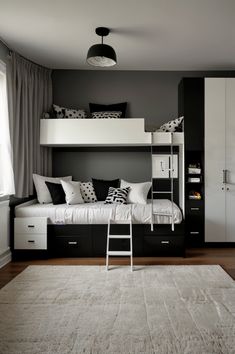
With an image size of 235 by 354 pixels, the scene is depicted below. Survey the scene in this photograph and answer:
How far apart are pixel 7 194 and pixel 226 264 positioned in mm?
2905

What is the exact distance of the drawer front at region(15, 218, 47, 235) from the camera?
369 centimetres

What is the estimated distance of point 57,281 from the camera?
2.95 metres

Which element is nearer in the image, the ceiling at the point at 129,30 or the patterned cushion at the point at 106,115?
the ceiling at the point at 129,30

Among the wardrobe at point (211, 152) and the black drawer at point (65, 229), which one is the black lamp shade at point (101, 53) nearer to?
the wardrobe at point (211, 152)

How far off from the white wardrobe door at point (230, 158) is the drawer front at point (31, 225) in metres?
2.68

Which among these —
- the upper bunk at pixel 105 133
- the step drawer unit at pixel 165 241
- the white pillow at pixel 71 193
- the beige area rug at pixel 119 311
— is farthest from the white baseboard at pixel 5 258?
the step drawer unit at pixel 165 241

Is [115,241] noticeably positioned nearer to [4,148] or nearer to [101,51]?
[4,148]

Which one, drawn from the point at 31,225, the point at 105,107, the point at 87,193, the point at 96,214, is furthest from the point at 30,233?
the point at 105,107

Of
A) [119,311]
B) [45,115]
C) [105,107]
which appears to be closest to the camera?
[119,311]

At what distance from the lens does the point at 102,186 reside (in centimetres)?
452

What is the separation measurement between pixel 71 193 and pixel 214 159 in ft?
7.19

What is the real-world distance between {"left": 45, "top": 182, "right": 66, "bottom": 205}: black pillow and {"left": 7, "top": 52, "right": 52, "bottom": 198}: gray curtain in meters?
0.31

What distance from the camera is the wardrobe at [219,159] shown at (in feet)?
13.8

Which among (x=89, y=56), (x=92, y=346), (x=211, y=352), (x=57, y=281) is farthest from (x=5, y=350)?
(x=89, y=56)
